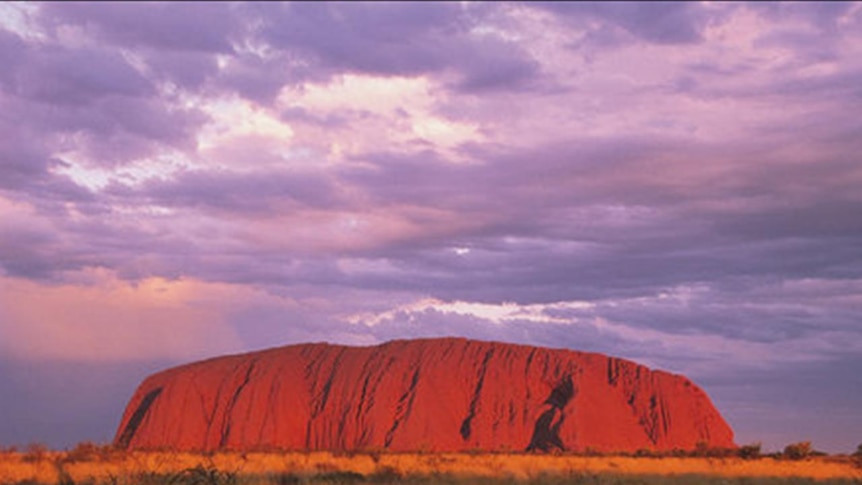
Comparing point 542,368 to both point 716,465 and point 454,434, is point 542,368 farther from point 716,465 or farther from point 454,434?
point 716,465

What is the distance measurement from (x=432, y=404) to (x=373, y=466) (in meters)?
34.0

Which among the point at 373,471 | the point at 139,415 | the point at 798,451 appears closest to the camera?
the point at 373,471

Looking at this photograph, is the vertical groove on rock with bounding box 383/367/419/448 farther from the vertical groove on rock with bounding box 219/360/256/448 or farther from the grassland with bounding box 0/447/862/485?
the grassland with bounding box 0/447/862/485

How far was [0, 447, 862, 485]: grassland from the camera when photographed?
24219 millimetres

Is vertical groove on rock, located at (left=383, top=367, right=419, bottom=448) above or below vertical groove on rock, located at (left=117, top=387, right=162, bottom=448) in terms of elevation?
above

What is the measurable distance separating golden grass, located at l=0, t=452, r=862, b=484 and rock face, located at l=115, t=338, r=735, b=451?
18.8m

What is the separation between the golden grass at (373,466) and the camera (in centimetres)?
2820

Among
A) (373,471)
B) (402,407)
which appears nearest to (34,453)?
(373,471)

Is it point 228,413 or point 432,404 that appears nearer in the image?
point 432,404

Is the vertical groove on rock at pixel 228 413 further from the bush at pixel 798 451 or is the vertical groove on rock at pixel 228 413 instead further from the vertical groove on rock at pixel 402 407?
the bush at pixel 798 451

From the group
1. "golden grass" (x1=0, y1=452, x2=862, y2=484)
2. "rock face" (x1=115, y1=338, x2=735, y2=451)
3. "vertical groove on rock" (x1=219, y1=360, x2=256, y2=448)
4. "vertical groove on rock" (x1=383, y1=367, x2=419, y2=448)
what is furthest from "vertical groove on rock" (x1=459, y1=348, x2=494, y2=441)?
"golden grass" (x1=0, y1=452, x2=862, y2=484)

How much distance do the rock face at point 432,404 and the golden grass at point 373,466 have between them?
18.8 metres

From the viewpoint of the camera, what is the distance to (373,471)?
32.2 m

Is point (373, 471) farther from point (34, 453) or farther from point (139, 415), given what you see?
point (139, 415)
